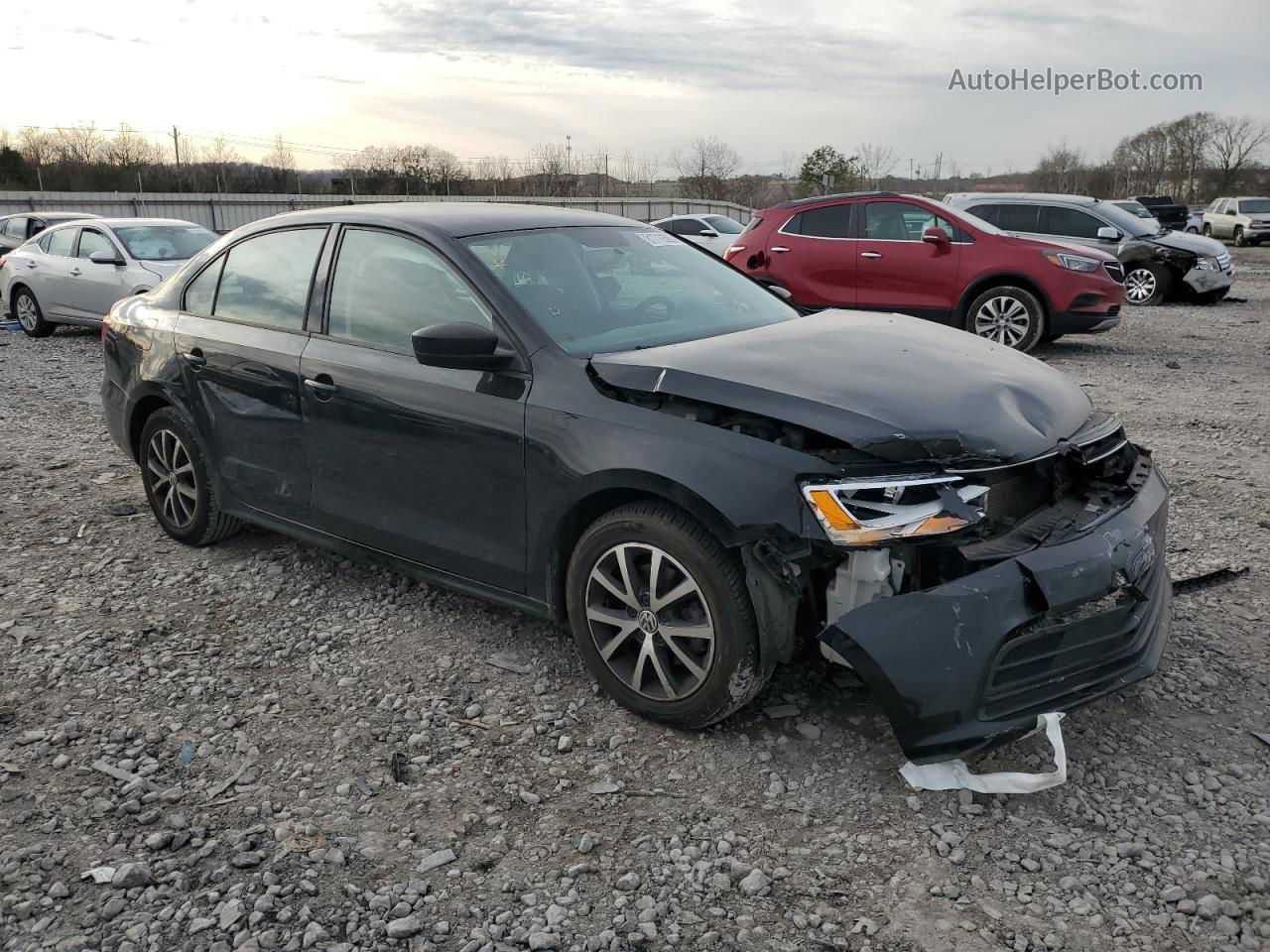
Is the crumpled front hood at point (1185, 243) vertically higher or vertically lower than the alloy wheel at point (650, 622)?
higher

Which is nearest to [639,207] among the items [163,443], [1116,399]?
[1116,399]

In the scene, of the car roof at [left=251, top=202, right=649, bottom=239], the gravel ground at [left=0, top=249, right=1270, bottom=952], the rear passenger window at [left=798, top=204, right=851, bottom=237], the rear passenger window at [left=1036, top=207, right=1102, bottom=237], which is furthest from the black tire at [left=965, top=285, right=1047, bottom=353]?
the car roof at [left=251, top=202, right=649, bottom=239]

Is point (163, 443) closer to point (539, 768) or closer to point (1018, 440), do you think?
point (539, 768)

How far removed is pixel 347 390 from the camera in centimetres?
387

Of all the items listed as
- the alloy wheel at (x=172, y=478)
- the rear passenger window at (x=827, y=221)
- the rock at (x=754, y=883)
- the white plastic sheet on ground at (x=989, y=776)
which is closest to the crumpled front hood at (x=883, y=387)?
the white plastic sheet on ground at (x=989, y=776)

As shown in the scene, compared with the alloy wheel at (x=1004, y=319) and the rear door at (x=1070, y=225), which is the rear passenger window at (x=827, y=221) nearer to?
the alloy wheel at (x=1004, y=319)

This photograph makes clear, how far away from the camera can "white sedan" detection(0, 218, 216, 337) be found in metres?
11.7

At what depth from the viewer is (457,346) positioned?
3283 millimetres

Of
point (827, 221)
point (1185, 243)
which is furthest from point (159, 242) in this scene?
point (1185, 243)

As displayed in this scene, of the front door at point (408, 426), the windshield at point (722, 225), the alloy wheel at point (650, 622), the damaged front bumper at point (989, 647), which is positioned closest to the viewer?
the damaged front bumper at point (989, 647)

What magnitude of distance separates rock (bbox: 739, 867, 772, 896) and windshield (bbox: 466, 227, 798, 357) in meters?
1.75

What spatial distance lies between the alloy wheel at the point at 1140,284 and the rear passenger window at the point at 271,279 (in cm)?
1450

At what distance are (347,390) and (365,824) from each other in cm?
173

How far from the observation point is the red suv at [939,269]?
33.3 feet
